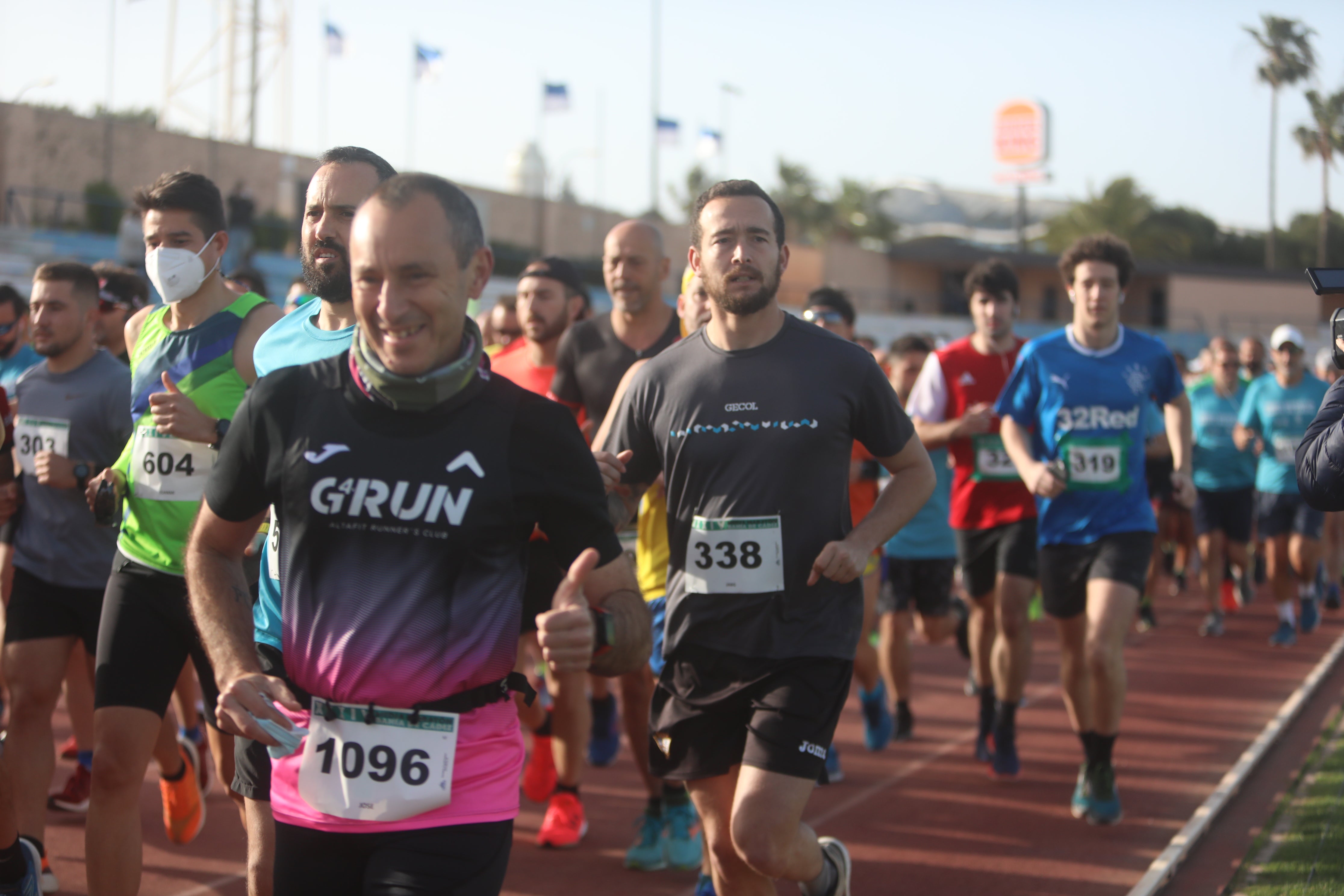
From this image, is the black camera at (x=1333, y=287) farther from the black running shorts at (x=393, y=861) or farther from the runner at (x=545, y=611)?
the runner at (x=545, y=611)

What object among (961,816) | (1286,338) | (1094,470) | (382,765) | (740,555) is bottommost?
(961,816)

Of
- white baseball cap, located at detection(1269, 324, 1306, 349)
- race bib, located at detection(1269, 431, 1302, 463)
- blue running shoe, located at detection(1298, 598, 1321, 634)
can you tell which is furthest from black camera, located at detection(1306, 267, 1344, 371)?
blue running shoe, located at detection(1298, 598, 1321, 634)

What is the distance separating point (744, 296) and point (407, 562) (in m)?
1.80

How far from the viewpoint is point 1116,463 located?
20.2 feet

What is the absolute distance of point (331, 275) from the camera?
11.8 feet

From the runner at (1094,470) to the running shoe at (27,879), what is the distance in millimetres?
4410

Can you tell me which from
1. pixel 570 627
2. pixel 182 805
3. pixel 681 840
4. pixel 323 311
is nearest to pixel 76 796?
pixel 182 805

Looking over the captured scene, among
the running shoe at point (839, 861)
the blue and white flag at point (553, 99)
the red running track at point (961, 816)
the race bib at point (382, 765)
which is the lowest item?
the red running track at point (961, 816)

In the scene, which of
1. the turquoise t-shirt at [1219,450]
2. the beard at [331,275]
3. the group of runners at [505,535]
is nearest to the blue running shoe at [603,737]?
the group of runners at [505,535]

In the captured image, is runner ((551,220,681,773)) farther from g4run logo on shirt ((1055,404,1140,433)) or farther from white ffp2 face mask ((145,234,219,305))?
g4run logo on shirt ((1055,404,1140,433))

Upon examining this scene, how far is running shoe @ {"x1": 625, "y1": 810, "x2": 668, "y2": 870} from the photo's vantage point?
548 centimetres

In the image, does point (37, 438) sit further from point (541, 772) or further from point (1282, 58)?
point (1282, 58)

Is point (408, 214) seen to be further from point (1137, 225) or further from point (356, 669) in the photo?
point (1137, 225)

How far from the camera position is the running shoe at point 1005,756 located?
6855mm
